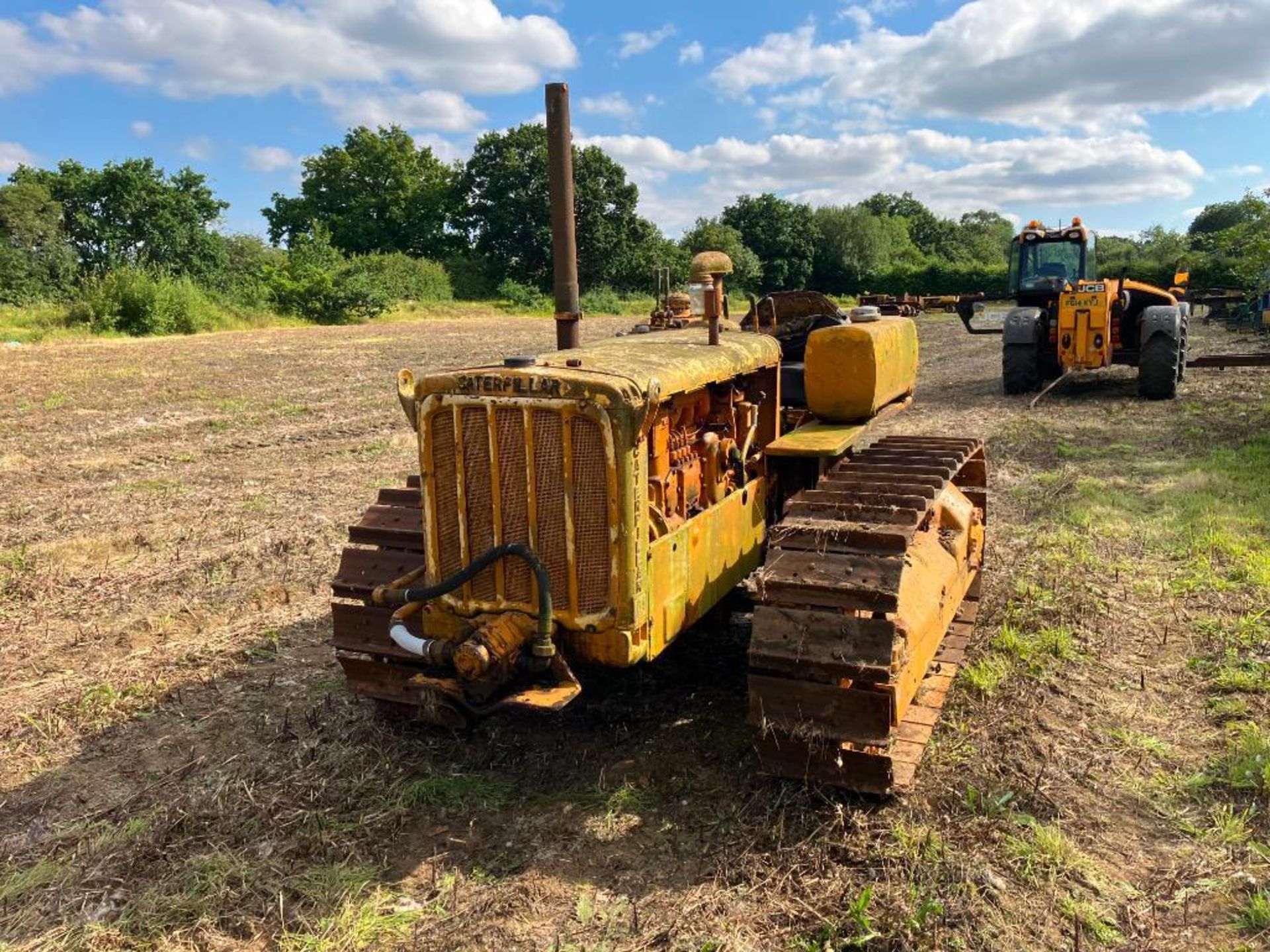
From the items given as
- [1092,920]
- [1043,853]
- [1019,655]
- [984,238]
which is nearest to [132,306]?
[1019,655]

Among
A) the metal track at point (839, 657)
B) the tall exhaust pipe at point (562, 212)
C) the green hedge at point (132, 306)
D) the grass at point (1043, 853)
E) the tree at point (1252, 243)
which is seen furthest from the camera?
the green hedge at point (132, 306)

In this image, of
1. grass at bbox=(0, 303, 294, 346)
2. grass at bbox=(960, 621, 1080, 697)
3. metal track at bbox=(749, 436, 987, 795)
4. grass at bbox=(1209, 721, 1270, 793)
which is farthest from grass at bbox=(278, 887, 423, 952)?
grass at bbox=(0, 303, 294, 346)

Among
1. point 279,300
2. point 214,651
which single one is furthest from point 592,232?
point 214,651

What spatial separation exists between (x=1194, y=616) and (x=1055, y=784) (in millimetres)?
2358

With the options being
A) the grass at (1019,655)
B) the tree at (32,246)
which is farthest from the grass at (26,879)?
the tree at (32,246)

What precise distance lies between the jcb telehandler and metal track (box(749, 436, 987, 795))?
11.6m

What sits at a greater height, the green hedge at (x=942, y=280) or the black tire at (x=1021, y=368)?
the green hedge at (x=942, y=280)

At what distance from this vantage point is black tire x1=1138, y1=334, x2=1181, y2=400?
531 inches

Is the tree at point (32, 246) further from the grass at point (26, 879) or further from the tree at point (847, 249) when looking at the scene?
the tree at point (847, 249)

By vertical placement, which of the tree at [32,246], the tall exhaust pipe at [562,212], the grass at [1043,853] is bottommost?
the grass at [1043,853]

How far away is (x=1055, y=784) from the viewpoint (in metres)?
3.91

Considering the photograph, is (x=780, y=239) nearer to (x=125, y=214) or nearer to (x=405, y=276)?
(x=405, y=276)

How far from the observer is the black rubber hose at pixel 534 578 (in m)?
3.65

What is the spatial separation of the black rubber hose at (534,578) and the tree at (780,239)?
5542 centimetres
